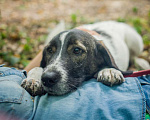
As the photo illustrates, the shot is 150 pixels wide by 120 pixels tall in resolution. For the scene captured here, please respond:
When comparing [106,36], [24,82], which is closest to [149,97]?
[24,82]

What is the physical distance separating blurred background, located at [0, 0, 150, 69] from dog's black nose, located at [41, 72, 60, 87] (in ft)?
7.32

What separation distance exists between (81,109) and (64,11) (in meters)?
7.58

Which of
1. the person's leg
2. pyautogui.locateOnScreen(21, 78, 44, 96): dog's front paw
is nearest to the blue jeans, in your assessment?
the person's leg

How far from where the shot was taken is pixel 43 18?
24.4 ft

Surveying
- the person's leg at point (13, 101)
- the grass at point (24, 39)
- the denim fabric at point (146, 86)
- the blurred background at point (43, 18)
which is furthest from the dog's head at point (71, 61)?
the blurred background at point (43, 18)

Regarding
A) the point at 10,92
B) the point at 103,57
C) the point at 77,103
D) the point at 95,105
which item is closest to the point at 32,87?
the point at 10,92

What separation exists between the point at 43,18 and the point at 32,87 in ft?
19.1

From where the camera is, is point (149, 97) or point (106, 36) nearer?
point (149, 97)

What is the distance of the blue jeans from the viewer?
1616 millimetres

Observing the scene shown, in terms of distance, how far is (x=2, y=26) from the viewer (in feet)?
19.2

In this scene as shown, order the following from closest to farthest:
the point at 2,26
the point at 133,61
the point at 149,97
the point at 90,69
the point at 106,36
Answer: the point at 149,97 → the point at 90,69 → the point at 106,36 → the point at 133,61 → the point at 2,26

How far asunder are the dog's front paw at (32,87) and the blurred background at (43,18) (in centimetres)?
214

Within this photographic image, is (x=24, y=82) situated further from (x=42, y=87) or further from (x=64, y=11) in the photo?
(x=64, y=11)

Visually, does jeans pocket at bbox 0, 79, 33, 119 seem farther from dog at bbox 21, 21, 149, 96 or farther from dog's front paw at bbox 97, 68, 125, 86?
dog's front paw at bbox 97, 68, 125, 86
